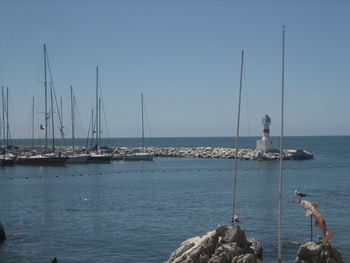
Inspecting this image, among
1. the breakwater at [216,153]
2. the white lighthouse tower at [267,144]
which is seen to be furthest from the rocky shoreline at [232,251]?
the white lighthouse tower at [267,144]

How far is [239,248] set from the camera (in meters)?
19.6

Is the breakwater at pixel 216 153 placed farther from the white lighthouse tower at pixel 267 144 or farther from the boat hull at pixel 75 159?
the boat hull at pixel 75 159

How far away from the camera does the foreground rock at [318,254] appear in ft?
61.3

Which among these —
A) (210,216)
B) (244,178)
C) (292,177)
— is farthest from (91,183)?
(210,216)

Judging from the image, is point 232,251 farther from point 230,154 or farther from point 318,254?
point 230,154

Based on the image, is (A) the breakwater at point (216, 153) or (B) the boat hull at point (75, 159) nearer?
(B) the boat hull at point (75, 159)

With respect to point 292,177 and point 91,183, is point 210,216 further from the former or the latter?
point 292,177

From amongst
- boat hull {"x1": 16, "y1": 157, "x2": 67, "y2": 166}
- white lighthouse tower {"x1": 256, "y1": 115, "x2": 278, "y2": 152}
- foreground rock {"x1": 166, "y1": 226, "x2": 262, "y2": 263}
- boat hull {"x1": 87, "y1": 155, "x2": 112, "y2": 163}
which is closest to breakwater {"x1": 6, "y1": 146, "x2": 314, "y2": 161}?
white lighthouse tower {"x1": 256, "y1": 115, "x2": 278, "y2": 152}

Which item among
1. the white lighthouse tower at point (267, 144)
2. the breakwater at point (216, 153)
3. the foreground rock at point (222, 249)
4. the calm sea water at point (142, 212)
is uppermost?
the white lighthouse tower at point (267, 144)

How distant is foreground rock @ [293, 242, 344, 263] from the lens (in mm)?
18672

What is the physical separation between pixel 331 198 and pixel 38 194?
25027 mm

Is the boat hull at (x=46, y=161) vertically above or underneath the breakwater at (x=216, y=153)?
underneath

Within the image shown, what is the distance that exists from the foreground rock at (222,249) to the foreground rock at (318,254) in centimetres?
173

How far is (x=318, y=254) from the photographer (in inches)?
737
